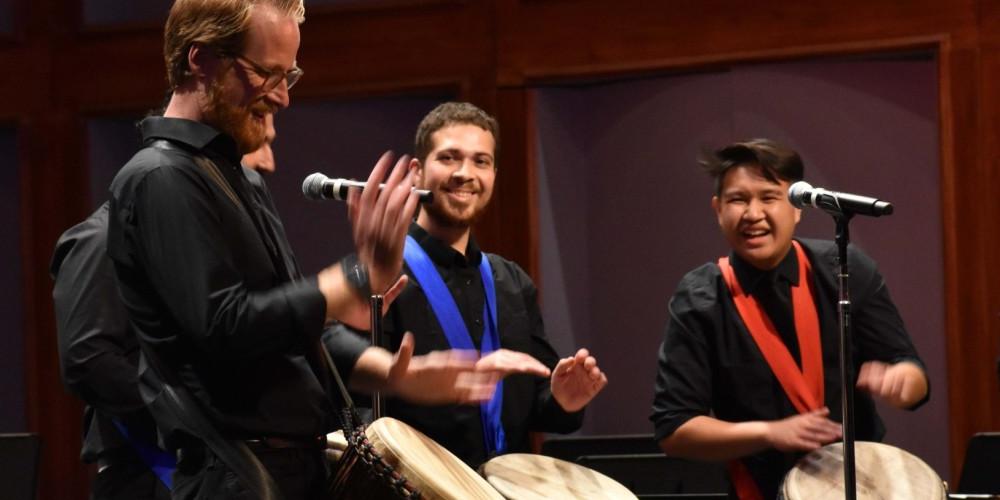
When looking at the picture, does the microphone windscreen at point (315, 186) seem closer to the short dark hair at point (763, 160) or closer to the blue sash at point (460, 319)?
the blue sash at point (460, 319)

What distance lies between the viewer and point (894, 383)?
143 inches

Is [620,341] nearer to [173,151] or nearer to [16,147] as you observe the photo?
[16,147]

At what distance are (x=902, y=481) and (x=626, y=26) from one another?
3.21m

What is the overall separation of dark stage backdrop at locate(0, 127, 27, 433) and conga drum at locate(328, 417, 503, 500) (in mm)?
5438

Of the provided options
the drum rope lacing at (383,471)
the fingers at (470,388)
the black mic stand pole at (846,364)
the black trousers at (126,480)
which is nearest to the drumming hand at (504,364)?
the fingers at (470,388)

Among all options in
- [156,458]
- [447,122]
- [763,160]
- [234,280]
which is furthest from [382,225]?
[447,122]

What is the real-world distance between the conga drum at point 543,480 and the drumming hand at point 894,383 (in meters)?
0.81

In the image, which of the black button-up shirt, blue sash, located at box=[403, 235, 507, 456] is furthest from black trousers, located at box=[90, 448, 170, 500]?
blue sash, located at box=[403, 235, 507, 456]

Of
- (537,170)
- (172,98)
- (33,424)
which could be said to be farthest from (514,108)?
(172,98)

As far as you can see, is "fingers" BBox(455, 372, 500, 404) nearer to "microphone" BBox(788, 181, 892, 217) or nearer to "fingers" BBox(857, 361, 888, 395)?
"microphone" BBox(788, 181, 892, 217)

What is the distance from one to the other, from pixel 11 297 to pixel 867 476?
17.2 ft

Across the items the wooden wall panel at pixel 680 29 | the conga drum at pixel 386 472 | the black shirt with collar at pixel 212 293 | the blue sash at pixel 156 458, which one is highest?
the wooden wall panel at pixel 680 29

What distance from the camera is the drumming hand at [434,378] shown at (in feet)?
7.43

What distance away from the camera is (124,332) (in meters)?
3.41
